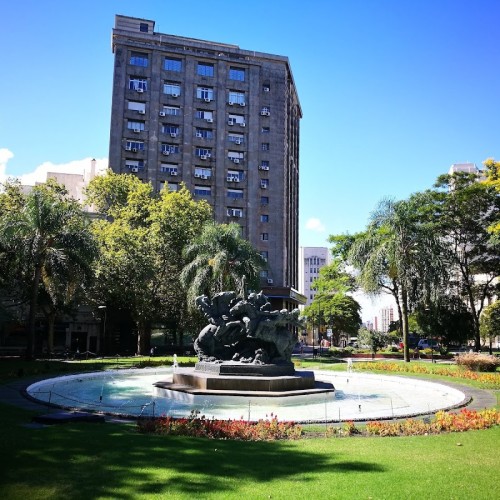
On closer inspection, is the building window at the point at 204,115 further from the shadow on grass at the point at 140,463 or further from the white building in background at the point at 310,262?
the white building in background at the point at 310,262

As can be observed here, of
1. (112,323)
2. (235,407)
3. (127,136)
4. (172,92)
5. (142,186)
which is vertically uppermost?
(172,92)

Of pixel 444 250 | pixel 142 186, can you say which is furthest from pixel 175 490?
pixel 142 186

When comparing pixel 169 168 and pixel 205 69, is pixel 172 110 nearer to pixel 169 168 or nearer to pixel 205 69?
pixel 205 69

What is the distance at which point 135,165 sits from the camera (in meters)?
61.8

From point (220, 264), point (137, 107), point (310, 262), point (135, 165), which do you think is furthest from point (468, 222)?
point (310, 262)

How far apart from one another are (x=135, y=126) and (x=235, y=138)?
12957mm

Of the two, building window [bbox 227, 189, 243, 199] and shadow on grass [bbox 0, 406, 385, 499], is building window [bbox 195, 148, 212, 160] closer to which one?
building window [bbox 227, 189, 243, 199]

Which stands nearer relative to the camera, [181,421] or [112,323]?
[181,421]

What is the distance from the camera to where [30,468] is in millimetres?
7395

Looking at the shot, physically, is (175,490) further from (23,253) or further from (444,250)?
(444,250)

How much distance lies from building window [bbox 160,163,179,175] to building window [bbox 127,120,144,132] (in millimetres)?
5287

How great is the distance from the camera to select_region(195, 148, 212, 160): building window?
63906mm

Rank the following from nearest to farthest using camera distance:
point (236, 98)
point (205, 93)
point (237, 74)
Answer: point (205, 93) → point (236, 98) → point (237, 74)

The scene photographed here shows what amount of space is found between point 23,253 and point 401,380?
23250 mm
